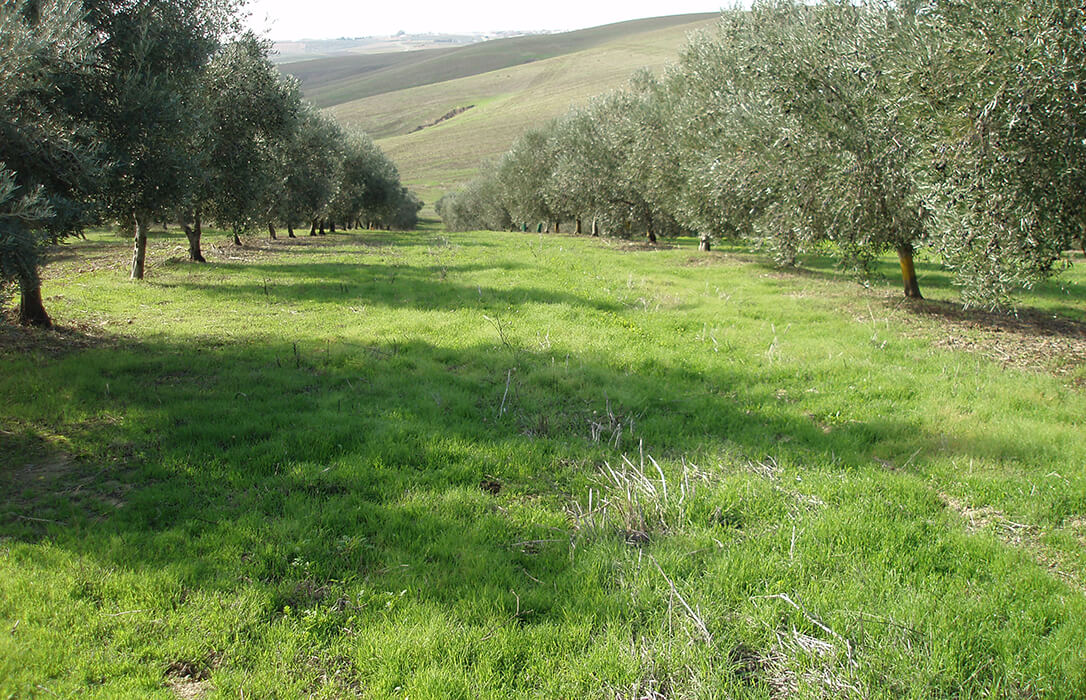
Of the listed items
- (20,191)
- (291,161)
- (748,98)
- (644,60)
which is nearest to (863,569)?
(20,191)

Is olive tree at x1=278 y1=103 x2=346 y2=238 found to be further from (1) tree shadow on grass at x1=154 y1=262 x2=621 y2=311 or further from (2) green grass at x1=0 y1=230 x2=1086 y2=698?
(2) green grass at x1=0 y1=230 x2=1086 y2=698

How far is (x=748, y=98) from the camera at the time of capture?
64.6 feet

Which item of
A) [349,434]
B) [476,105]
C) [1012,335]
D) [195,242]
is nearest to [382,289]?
[349,434]

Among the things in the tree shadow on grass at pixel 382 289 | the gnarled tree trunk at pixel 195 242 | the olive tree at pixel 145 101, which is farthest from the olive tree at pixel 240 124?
the olive tree at pixel 145 101

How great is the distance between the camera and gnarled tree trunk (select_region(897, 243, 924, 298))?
16.8 meters

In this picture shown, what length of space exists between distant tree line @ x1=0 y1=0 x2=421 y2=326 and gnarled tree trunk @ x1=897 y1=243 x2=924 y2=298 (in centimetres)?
1887

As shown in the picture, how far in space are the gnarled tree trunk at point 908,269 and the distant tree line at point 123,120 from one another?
18870mm

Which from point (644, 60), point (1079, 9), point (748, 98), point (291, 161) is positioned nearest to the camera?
point (1079, 9)

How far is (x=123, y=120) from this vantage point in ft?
37.4

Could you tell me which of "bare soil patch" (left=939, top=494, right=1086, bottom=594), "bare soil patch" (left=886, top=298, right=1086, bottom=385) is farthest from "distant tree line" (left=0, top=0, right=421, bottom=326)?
"bare soil patch" (left=886, top=298, right=1086, bottom=385)

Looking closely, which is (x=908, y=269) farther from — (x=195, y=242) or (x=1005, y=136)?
(x=195, y=242)

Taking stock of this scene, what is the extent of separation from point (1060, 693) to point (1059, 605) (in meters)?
1.10

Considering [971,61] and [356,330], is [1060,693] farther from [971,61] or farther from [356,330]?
[356,330]

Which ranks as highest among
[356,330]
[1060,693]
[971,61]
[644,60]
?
[644,60]
